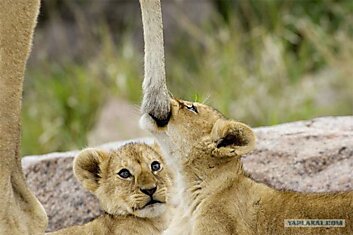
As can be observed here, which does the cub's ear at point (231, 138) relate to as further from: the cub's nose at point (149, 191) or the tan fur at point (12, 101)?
the tan fur at point (12, 101)

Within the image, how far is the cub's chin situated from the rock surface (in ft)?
2.84

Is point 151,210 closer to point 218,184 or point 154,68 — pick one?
point 218,184

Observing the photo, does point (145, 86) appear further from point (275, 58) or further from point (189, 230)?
point (275, 58)

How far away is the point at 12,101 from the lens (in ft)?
15.8

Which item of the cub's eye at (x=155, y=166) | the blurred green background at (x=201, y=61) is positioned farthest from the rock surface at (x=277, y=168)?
the blurred green background at (x=201, y=61)

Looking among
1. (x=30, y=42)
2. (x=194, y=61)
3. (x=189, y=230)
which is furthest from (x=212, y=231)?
(x=194, y=61)

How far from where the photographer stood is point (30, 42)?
16.0ft

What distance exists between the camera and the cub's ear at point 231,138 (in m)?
4.49

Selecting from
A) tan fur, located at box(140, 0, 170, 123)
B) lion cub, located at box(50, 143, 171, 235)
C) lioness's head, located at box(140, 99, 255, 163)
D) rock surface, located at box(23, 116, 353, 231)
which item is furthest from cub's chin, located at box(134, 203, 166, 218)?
rock surface, located at box(23, 116, 353, 231)

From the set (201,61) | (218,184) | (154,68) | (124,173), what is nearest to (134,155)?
(124,173)

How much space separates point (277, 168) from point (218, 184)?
1283 mm

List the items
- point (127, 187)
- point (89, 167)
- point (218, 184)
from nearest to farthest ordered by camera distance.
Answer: point (218, 184), point (127, 187), point (89, 167)

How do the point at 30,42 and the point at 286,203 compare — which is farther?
the point at 30,42

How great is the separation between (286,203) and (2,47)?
4.53ft
